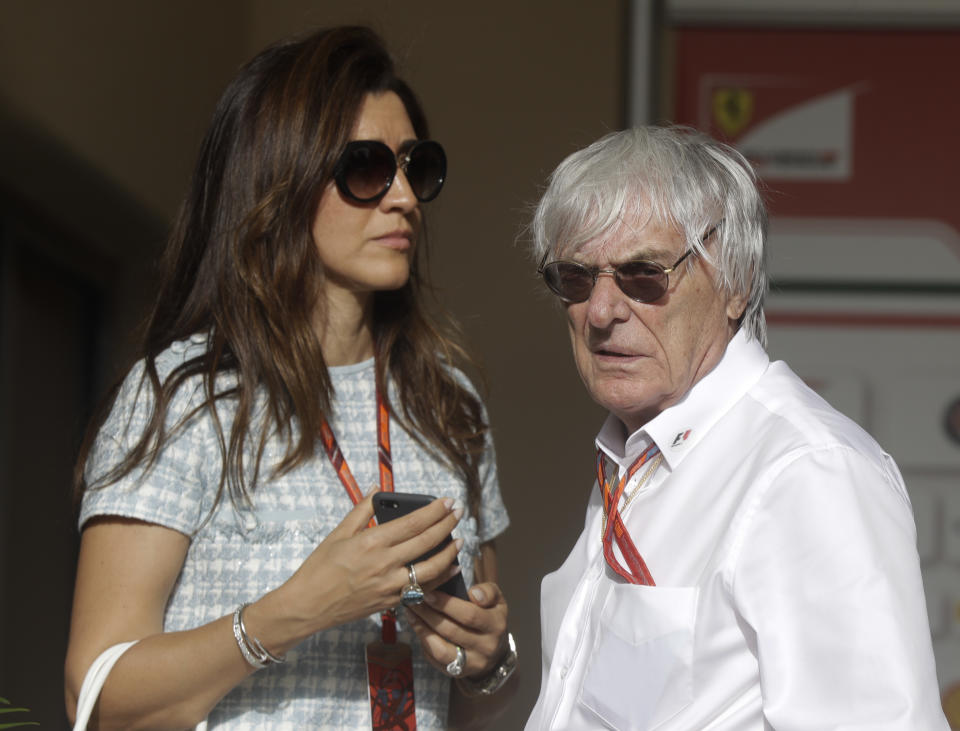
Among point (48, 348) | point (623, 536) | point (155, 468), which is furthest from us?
point (48, 348)

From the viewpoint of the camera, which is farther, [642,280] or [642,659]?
[642,280]

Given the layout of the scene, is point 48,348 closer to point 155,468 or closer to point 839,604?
point 155,468

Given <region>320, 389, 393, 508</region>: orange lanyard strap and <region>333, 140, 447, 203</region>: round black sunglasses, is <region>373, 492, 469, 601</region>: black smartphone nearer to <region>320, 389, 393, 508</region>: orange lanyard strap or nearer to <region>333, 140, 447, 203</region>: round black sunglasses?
<region>320, 389, 393, 508</region>: orange lanyard strap

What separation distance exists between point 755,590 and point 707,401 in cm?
37

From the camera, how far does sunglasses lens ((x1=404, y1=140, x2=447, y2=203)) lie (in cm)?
244

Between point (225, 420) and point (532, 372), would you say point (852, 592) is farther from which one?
point (532, 372)

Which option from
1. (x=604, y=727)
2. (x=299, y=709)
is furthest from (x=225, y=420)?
(x=604, y=727)

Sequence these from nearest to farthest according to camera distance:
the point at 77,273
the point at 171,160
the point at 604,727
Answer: the point at 604,727 → the point at 77,273 → the point at 171,160

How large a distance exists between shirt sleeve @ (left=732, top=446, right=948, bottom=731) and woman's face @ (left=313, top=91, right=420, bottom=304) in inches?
38.1

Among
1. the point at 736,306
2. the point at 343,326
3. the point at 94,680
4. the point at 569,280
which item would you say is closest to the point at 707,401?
the point at 736,306

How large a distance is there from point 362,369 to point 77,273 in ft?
7.74

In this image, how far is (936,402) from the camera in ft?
15.1

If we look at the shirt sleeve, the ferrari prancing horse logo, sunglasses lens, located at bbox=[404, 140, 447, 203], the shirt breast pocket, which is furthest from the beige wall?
the shirt sleeve

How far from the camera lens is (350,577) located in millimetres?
2002
